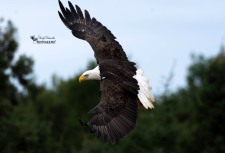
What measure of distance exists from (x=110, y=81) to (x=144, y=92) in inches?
38.7

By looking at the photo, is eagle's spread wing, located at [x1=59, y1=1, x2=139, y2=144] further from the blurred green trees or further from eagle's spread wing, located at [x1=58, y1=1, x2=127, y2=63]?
the blurred green trees

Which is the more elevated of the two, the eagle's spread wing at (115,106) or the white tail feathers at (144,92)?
the white tail feathers at (144,92)

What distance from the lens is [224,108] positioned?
3847 cm

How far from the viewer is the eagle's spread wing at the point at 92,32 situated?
1697 cm

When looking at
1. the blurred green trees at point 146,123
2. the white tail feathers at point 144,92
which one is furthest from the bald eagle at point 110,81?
the blurred green trees at point 146,123

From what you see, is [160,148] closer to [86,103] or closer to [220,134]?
[220,134]

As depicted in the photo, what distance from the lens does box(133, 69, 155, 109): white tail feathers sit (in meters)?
16.3

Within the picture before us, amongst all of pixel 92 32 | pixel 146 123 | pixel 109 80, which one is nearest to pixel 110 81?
pixel 109 80

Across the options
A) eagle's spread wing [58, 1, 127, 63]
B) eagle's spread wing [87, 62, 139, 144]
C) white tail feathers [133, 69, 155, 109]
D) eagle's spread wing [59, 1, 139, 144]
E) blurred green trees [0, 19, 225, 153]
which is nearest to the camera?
eagle's spread wing [87, 62, 139, 144]

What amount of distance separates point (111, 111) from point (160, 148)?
20983mm

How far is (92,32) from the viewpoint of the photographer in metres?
17.8

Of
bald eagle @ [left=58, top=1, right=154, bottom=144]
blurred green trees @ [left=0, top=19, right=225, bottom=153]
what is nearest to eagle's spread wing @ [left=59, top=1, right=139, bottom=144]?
bald eagle @ [left=58, top=1, right=154, bottom=144]

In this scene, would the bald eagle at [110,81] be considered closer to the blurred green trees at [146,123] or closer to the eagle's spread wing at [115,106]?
the eagle's spread wing at [115,106]

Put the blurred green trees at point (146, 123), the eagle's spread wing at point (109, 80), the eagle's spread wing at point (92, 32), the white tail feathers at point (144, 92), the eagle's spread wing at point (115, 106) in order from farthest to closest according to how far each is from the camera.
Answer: the blurred green trees at point (146, 123), the eagle's spread wing at point (92, 32), the white tail feathers at point (144, 92), the eagle's spread wing at point (109, 80), the eagle's spread wing at point (115, 106)
